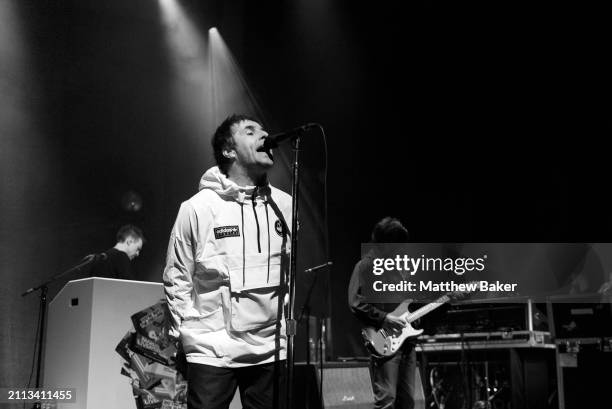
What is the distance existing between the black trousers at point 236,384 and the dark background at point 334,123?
4.59m

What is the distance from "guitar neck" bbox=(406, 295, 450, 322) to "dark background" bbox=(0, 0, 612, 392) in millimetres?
2632

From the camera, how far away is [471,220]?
8.19 m

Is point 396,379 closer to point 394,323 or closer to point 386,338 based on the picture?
point 386,338

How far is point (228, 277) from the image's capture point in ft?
8.00

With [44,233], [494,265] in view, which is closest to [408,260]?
[494,265]

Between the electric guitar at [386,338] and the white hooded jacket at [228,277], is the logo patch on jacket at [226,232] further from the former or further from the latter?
the electric guitar at [386,338]

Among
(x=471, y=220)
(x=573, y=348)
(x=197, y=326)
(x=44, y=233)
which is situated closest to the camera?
(x=197, y=326)

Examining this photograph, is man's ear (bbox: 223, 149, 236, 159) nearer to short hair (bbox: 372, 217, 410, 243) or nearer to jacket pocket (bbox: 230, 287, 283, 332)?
jacket pocket (bbox: 230, 287, 283, 332)

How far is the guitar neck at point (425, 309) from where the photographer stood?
16.6ft

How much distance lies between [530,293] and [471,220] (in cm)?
119

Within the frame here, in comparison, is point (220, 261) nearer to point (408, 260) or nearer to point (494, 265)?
point (408, 260)

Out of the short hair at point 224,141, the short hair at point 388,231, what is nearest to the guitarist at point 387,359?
the short hair at point 388,231

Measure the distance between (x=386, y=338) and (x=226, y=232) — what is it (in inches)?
96.3

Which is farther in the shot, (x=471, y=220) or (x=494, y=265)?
(x=471, y=220)
